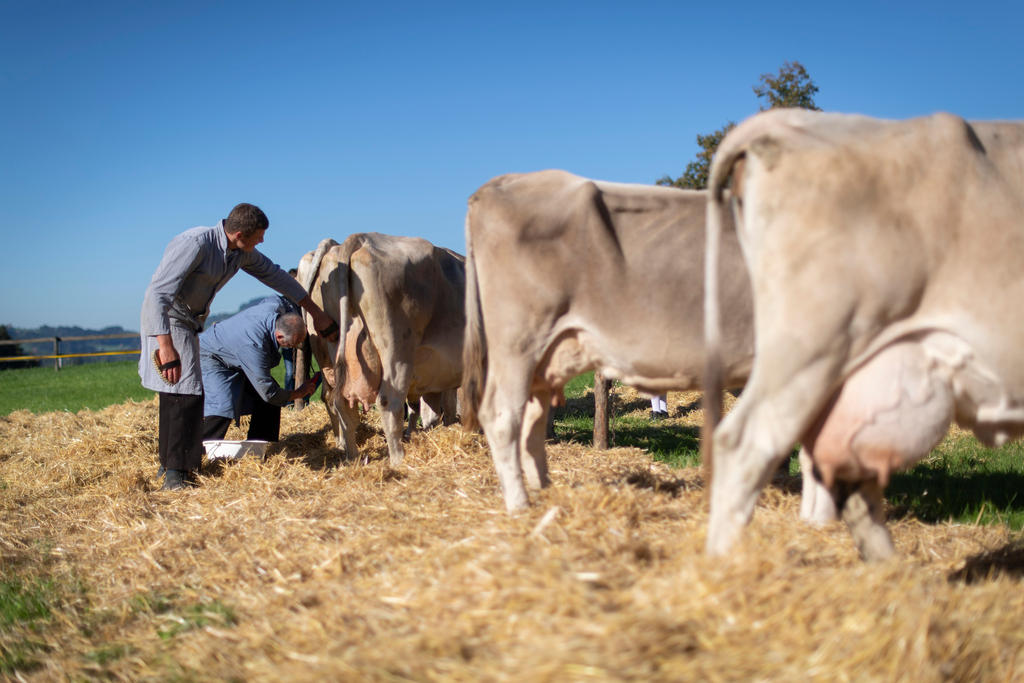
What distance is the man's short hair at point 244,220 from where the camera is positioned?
6168mm

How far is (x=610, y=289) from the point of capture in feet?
13.4

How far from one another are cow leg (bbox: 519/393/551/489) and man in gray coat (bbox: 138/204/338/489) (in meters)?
2.78

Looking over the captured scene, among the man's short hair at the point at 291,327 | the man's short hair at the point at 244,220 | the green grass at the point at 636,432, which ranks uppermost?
the man's short hair at the point at 244,220

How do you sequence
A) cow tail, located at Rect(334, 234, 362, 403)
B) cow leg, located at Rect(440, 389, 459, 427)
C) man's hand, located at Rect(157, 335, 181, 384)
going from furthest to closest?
cow leg, located at Rect(440, 389, 459, 427)
cow tail, located at Rect(334, 234, 362, 403)
man's hand, located at Rect(157, 335, 181, 384)

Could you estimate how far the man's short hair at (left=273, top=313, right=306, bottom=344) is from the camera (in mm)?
7043

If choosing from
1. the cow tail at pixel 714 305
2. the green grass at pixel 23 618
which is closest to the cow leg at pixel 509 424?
the cow tail at pixel 714 305

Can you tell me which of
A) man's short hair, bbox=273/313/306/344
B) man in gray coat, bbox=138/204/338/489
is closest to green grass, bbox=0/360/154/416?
man's short hair, bbox=273/313/306/344

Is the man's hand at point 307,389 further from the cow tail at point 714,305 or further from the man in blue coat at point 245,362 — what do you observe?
the cow tail at point 714,305

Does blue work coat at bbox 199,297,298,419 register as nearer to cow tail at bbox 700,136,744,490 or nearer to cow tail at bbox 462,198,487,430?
cow tail at bbox 462,198,487,430

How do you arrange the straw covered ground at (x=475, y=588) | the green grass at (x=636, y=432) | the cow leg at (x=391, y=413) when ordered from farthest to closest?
the green grass at (x=636, y=432) → the cow leg at (x=391, y=413) → the straw covered ground at (x=475, y=588)

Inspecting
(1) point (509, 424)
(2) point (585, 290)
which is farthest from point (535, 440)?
(2) point (585, 290)

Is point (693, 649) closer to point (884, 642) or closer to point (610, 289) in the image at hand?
point (884, 642)

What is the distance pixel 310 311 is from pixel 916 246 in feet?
17.1

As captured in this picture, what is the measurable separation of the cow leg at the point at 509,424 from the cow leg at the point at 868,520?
1.73 metres
